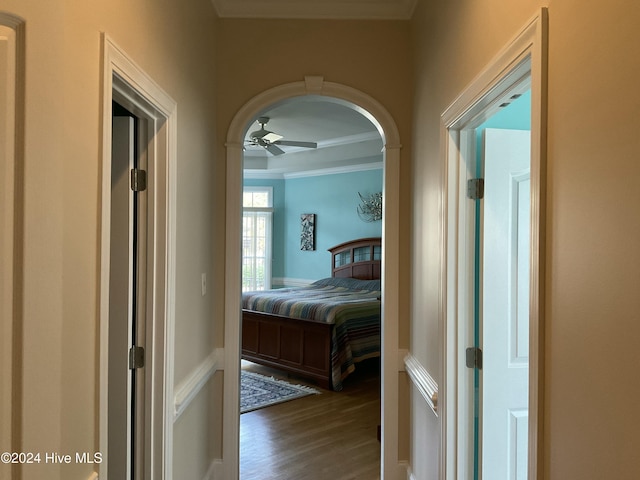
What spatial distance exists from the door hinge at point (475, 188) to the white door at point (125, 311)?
133 cm

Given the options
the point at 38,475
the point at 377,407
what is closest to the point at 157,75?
the point at 38,475

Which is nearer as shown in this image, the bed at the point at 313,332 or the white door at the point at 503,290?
the white door at the point at 503,290

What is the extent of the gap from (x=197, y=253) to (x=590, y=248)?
1.80 m

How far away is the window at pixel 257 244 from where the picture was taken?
8477 mm

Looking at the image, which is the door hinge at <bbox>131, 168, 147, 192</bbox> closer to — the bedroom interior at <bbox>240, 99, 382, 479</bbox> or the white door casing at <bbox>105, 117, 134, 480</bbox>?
the white door casing at <bbox>105, 117, 134, 480</bbox>

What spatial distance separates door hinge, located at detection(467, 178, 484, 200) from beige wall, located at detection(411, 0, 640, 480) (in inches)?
27.6

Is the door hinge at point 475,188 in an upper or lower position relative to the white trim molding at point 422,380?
upper

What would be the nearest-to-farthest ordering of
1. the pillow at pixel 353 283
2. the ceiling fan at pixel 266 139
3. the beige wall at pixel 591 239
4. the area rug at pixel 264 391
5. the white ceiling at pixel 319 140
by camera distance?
1. the beige wall at pixel 591 239
2. the area rug at pixel 264 391
3. the ceiling fan at pixel 266 139
4. the white ceiling at pixel 319 140
5. the pillow at pixel 353 283

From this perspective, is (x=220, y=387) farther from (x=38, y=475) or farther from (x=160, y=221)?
(x=38, y=475)

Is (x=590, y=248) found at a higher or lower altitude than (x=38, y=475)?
higher

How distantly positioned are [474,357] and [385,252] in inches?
36.2

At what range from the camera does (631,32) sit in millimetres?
792

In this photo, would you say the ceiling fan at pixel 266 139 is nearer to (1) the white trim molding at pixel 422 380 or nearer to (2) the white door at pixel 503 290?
(1) the white trim molding at pixel 422 380

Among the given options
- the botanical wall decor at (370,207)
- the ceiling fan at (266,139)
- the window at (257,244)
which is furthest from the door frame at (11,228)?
the window at (257,244)
